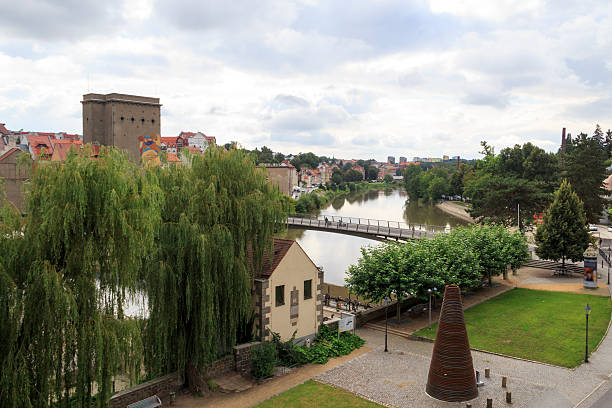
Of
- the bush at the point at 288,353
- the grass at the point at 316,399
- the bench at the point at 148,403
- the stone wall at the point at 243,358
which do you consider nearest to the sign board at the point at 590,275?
the bush at the point at 288,353

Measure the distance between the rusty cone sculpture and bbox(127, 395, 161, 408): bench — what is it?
35.2 ft

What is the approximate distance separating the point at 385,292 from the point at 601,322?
498 inches

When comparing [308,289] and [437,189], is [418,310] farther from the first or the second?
[437,189]

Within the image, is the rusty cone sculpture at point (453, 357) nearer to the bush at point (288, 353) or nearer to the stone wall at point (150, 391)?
the bush at point (288, 353)

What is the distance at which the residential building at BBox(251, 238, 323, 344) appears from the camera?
2380cm

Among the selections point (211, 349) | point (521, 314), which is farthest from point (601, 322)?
point (211, 349)

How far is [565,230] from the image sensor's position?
134ft

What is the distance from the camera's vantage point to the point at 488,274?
128 feet

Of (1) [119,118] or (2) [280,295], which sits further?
(1) [119,118]

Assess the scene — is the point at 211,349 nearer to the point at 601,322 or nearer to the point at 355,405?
the point at 355,405

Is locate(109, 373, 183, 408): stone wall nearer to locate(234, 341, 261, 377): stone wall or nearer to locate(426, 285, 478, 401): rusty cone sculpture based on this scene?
locate(234, 341, 261, 377): stone wall

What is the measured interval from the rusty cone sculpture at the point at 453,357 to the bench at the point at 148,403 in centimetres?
1072

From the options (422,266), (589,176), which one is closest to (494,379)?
(422,266)

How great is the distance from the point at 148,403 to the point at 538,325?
72.2ft
